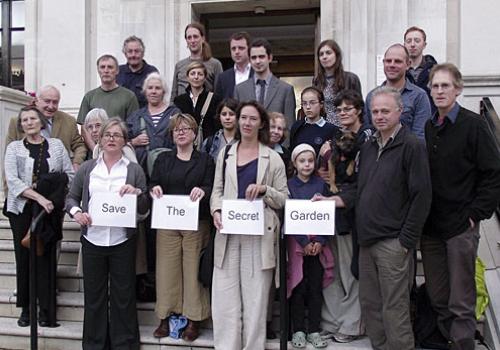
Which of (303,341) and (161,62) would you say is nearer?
(303,341)

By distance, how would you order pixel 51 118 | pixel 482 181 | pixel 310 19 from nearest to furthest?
pixel 482 181
pixel 51 118
pixel 310 19

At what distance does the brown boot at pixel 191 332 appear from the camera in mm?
4449

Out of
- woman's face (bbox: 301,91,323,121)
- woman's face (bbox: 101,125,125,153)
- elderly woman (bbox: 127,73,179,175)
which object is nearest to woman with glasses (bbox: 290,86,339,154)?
woman's face (bbox: 301,91,323,121)

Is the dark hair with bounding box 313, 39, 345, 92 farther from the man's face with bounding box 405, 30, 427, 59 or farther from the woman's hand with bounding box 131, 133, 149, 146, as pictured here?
the woman's hand with bounding box 131, 133, 149, 146

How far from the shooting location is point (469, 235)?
388 cm

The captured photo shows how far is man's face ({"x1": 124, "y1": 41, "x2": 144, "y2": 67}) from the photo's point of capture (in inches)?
230

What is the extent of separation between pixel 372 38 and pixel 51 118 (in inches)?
181

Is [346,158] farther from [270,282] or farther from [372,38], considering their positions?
[372,38]

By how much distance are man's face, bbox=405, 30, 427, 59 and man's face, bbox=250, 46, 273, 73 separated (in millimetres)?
1473

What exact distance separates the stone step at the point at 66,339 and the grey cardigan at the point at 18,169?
108cm

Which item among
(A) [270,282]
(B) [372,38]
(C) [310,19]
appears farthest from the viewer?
(C) [310,19]

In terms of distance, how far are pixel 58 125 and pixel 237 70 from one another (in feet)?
6.24

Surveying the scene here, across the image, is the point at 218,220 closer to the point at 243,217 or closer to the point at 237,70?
the point at 243,217

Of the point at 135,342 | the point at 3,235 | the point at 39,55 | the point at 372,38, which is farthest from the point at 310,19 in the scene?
the point at 135,342
